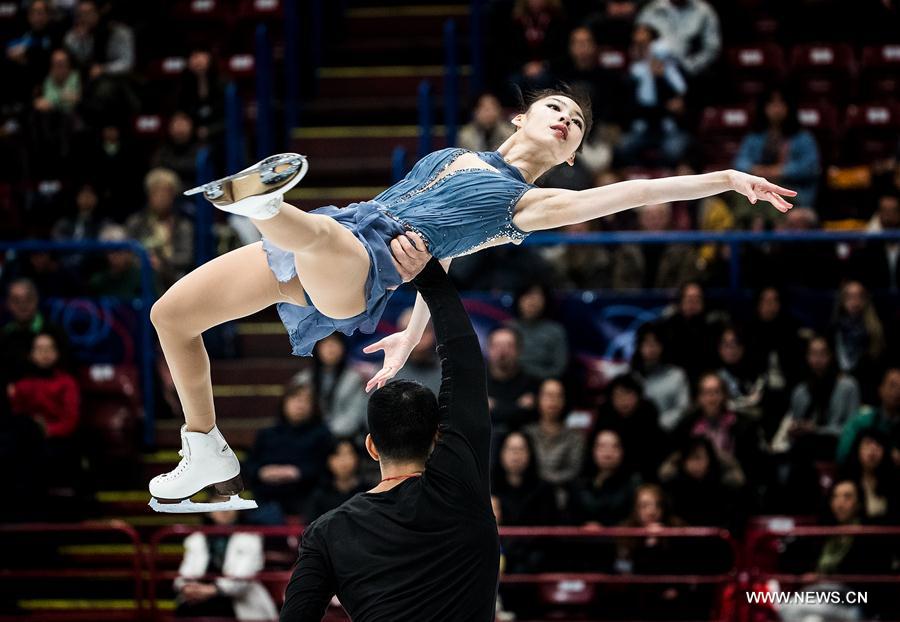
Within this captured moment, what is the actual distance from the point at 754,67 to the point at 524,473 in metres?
4.51

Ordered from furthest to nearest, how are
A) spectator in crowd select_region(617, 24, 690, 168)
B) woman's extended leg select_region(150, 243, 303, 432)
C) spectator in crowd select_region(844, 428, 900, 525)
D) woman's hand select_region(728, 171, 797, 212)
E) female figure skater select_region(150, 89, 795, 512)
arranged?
spectator in crowd select_region(617, 24, 690, 168) < spectator in crowd select_region(844, 428, 900, 525) < woman's extended leg select_region(150, 243, 303, 432) < female figure skater select_region(150, 89, 795, 512) < woman's hand select_region(728, 171, 797, 212)

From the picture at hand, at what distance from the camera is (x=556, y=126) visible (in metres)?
4.88

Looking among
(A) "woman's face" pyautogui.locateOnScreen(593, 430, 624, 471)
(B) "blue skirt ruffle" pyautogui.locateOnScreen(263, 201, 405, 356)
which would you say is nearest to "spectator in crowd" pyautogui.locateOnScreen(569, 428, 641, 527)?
(A) "woman's face" pyautogui.locateOnScreen(593, 430, 624, 471)

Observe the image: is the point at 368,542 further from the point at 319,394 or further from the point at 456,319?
the point at 319,394

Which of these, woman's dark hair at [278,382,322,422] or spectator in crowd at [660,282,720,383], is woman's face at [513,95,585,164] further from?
spectator in crowd at [660,282,720,383]

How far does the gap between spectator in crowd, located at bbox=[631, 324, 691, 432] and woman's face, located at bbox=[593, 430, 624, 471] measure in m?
0.60

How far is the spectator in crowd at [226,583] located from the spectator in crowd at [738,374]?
2976mm

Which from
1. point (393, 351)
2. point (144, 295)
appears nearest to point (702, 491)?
point (393, 351)

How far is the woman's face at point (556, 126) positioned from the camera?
4.89 meters

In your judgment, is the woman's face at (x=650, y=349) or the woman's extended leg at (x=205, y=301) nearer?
the woman's extended leg at (x=205, y=301)

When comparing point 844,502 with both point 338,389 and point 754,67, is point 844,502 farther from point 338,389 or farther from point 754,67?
point 754,67

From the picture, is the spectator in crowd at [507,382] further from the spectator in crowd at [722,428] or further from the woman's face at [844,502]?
the woman's face at [844,502]

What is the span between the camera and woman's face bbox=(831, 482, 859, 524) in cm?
782

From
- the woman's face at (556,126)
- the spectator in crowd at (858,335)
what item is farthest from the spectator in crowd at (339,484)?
the woman's face at (556,126)
